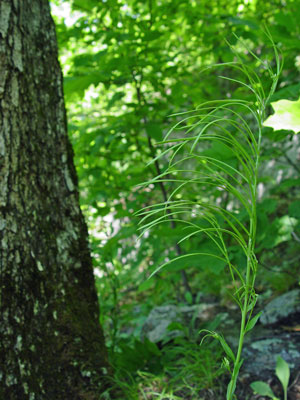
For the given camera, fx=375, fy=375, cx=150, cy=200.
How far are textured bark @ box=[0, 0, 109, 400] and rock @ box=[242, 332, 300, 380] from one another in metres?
0.66

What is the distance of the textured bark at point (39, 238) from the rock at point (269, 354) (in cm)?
66

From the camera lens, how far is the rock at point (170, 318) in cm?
208

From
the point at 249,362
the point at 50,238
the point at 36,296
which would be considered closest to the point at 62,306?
the point at 36,296

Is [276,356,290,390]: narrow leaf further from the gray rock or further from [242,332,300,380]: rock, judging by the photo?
the gray rock

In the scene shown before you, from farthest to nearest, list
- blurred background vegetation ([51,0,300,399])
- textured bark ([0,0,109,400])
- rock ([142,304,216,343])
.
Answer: rock ([142,304,216,343]) < blurred background vegetation ([51,0,300,399]) < textured bark ([0,0,109,400])

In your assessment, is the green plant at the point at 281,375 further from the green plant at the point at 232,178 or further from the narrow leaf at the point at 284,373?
the green plant at the point at 232,178

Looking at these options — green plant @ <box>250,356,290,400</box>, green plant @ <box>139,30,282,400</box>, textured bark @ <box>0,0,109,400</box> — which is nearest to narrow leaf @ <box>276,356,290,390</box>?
green plant @ <box>250,356,290,400</box>

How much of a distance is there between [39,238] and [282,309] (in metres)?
1.44

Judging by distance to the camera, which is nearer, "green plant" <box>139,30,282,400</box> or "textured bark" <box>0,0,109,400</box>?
"green plant" <box>139,30,282,400</box>

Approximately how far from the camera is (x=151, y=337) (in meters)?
2.13

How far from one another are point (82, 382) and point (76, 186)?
79 centimetres

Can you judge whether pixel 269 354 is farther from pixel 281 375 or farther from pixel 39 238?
pixel 39 238

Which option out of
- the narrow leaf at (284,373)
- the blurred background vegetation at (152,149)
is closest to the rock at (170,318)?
the blurred background vegetation at (152,149)

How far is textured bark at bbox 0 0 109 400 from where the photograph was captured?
132cm
